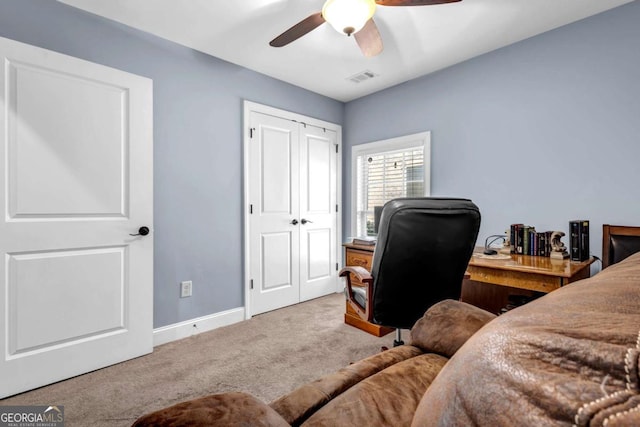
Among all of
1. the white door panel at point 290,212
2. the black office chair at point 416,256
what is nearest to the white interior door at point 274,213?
the white door panel at point 290,212

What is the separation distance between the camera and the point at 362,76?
3.26 m

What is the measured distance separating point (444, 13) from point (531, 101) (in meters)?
Answer: 1.08

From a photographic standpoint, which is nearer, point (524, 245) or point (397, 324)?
point (397, 324)

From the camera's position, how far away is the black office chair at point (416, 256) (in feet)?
5.05

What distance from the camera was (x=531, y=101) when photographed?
8.26 feet

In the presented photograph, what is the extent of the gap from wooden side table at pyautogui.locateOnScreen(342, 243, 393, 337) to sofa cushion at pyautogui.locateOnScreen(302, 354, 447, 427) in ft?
5.35

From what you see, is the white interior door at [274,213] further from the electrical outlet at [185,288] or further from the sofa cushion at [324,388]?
the sofa cushion at [324,388]

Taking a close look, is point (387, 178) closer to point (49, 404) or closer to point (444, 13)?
point (444, 13)

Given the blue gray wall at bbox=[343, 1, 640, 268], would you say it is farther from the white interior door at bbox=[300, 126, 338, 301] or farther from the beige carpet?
the beige carpet

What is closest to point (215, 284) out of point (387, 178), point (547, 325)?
point (387, 178)

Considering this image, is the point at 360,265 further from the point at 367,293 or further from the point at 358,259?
the point at 367,293

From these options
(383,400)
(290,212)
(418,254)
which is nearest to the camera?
(383,400)

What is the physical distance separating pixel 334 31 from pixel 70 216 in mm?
2401

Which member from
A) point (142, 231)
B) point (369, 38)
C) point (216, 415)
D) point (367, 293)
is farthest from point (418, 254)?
point (142, 231)
